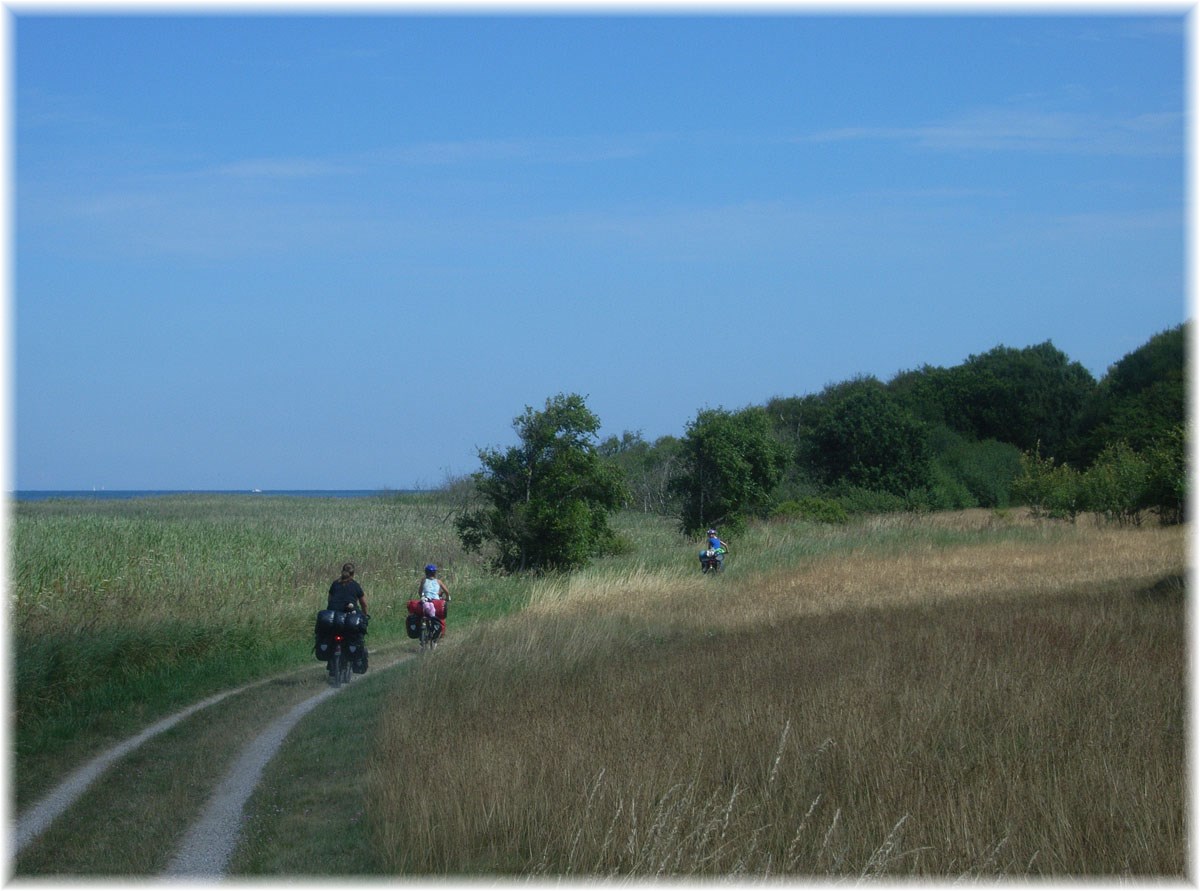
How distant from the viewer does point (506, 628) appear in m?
16.7

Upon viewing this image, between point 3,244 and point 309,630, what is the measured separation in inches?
544

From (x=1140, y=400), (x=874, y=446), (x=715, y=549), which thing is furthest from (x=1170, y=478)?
(x=874, y=446)

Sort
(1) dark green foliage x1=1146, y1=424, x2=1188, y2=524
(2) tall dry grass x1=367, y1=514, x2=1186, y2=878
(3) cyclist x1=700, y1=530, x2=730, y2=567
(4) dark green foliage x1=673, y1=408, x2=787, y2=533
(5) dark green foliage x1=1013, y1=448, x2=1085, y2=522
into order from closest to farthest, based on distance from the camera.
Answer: (2) tall dry grass x1=367, y1=514, x2=1186, y2=878 → (3) cyclist x1=700, y1=530, x2=730, y2=567 → (1) dark green foliage x1=1146, y1=424, x2=1188, y2=524 → (4) dark green foliage x1=673, y1=408, x2=787, y2=533 → (5) dark green foliage x1=1013, y1=448, x2=1085, y2=522

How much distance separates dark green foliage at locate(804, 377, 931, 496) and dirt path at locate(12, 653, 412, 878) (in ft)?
190

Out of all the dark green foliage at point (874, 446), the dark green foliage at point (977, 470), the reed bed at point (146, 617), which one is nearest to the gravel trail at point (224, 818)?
the reed bed at point (146, 617)

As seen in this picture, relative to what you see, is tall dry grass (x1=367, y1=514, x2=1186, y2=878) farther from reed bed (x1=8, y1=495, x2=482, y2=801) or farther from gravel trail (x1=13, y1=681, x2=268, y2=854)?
reed bed (x1=8, y1=495, x2=482, y2=801)

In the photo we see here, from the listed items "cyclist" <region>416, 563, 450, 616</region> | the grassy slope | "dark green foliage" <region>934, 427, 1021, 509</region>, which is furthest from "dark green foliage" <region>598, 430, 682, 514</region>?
the grassy slope

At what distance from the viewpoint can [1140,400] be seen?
67.1 meters

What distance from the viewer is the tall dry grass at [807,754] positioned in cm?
688

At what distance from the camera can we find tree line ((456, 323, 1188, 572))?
3092 centimetres

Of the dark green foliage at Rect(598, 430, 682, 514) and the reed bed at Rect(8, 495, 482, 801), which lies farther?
the dark green foliage at Rect(598, 430, 682, 514)

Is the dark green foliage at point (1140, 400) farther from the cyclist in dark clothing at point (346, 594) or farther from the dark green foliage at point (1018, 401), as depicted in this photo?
Answer: the cyclist in dark clothing at point (346, 594)

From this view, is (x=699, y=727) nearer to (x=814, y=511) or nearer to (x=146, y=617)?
(x=146, y=617)

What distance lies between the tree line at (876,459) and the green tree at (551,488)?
0.04 metres
